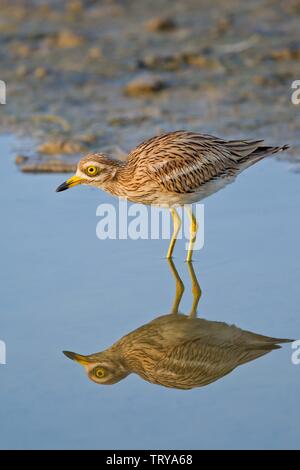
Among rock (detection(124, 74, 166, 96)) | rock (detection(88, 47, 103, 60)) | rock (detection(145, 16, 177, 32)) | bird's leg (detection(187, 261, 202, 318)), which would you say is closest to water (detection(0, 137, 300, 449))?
bird's leg (detection(187, 261, 202, 318))

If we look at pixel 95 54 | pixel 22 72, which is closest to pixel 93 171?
pixel 22 72

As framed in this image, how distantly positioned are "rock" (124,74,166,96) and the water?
6.95 ft

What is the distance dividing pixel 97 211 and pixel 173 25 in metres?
5.14

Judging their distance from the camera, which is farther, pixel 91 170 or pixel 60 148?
pixel 60 148

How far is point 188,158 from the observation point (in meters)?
8.30

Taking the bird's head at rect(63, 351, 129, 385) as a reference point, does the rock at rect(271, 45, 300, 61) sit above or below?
above

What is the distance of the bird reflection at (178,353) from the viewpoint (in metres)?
6.13

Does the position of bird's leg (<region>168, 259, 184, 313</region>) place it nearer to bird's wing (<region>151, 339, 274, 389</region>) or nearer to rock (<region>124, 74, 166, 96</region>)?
bird's wing (<region>151, 339, 274, 389</region>)

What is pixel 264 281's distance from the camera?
7.23 m

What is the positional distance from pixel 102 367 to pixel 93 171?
242 centimetres

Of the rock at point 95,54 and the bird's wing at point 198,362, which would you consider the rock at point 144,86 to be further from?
the bird's wing at point 198,362

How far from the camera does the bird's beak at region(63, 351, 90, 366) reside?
20.6ft

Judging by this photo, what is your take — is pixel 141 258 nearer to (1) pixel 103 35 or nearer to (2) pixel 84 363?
(2) pixel 84 363

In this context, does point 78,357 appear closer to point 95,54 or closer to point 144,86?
point 144,86
